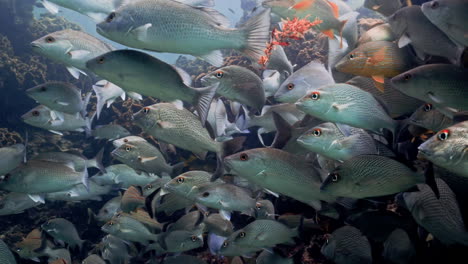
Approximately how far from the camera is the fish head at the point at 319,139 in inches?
117

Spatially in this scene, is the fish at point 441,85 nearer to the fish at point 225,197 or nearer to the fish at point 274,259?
the fish at point 225,197

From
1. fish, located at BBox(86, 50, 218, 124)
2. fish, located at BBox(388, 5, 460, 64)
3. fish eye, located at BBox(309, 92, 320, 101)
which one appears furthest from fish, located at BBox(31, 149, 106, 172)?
fish, located at BBox(388, 5, 460, 64)

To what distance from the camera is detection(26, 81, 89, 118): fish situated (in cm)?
479

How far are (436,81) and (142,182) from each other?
16.3ft

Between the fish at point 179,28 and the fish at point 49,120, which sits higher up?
the fish at point 179,28

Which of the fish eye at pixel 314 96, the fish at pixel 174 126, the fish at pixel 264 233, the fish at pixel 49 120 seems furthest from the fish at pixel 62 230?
the fish eye at pixel 314 96

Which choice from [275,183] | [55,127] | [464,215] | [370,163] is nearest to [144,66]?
[275,183]

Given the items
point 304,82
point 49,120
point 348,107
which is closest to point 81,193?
point 49,120

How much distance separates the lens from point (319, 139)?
9.71 feet

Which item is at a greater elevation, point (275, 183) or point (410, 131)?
point (410, 131)

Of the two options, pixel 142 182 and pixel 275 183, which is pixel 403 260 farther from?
pixel 142 182

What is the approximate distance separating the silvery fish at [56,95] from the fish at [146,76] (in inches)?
101

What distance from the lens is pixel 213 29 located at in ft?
8.57

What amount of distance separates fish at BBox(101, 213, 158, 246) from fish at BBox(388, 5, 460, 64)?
15.4ft
